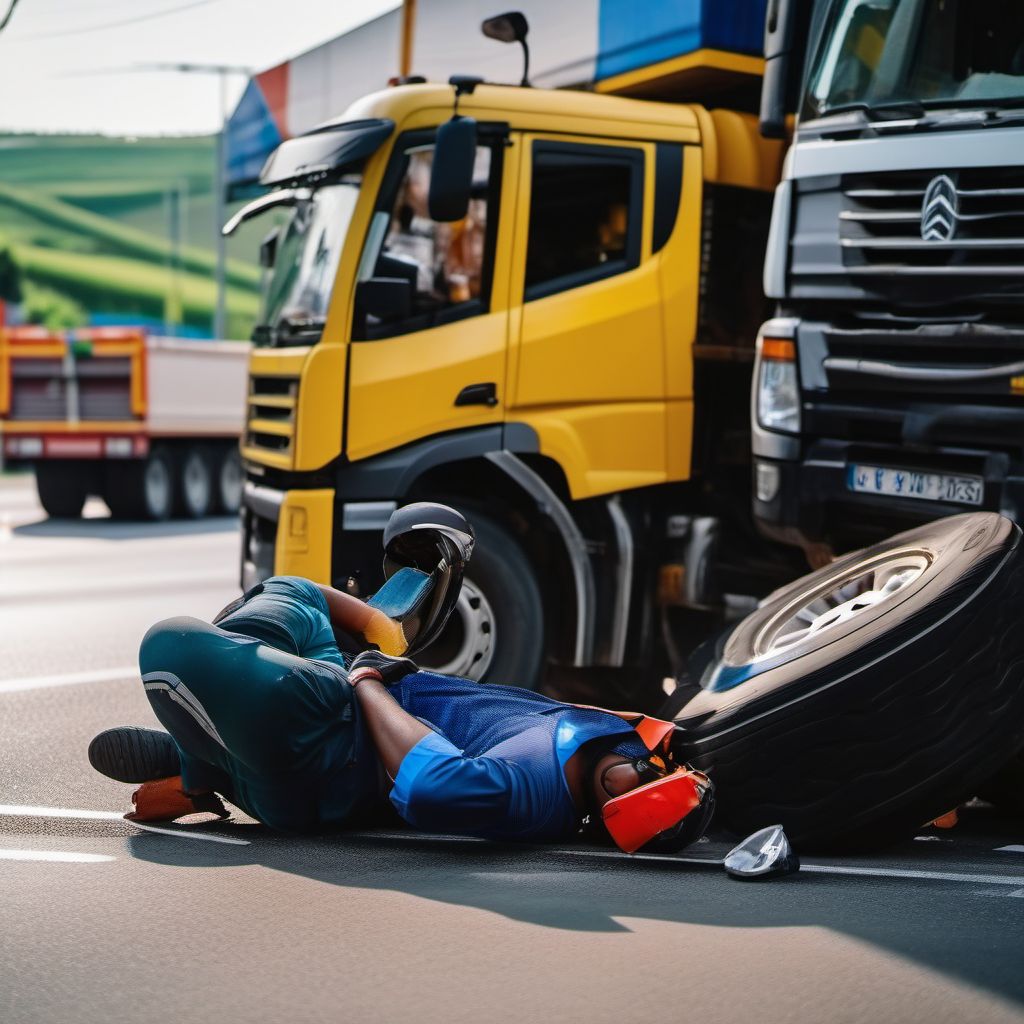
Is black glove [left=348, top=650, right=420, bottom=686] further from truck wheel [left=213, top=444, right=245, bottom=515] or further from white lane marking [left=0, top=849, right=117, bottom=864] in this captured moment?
truck wheel [left=213, top=444, right=245, bottom=515]

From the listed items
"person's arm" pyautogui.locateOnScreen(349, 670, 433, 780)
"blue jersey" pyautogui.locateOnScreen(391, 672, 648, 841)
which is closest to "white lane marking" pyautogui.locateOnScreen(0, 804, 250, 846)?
"person's arm" pyautogui.locateOnScreen(349, 670, 433, 780)

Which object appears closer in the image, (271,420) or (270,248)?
(271,420)

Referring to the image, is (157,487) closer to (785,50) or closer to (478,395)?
(478,395)

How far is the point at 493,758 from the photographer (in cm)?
473

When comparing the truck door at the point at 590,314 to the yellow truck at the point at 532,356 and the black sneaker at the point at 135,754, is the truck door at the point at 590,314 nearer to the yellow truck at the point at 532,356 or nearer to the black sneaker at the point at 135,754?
the yellow truck at the point at 532,356

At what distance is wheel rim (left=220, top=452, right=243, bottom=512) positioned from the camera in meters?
22.1

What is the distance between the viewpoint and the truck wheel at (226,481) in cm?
2200

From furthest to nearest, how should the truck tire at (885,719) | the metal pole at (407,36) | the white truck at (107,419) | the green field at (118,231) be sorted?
the green field at (118,231) < the white truck at (107,419) < the metal pole at (407,36) < the truck tire at (885,719)

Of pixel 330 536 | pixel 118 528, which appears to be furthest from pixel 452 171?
pixel 118 528

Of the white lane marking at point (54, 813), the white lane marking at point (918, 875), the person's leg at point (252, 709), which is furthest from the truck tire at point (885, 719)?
the white lane marking at point (54, 813)

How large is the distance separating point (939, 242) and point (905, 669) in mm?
2329

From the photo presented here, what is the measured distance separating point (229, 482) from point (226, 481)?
8 cm

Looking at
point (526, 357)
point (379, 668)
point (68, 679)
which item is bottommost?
point (68, 679)

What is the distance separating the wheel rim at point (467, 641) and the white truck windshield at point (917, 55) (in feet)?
8.53
